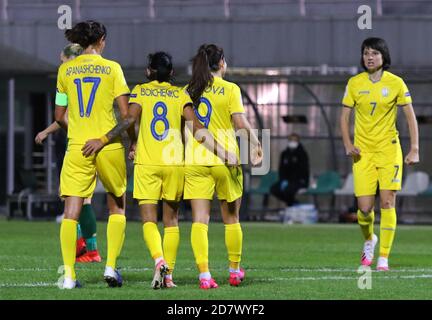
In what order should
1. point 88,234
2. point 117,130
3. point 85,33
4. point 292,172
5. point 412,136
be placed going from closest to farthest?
1. point 117,130
2. point 85,33
3. point 412,136
4. point 88,234
5. point 292,172

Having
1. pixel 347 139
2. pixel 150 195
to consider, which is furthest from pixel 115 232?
pixel 347 139

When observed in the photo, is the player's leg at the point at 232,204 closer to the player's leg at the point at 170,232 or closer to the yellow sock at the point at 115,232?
the player's leg at the point at 170,232

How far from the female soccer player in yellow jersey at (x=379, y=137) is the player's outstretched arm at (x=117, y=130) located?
2.99 metres

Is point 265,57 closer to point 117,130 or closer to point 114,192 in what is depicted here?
point 114,192

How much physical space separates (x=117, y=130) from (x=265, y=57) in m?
18.1

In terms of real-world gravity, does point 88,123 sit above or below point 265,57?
below

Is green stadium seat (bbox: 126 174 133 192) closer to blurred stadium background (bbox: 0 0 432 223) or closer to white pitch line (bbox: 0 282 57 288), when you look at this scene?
blurred stadium background (bbox: 0 0 432 223)

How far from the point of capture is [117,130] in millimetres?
11383

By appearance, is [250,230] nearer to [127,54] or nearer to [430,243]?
[430,243]

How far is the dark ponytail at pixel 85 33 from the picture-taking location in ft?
37.6

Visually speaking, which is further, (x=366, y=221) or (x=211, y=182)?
(x=366, y=221)

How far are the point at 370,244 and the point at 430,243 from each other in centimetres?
574
